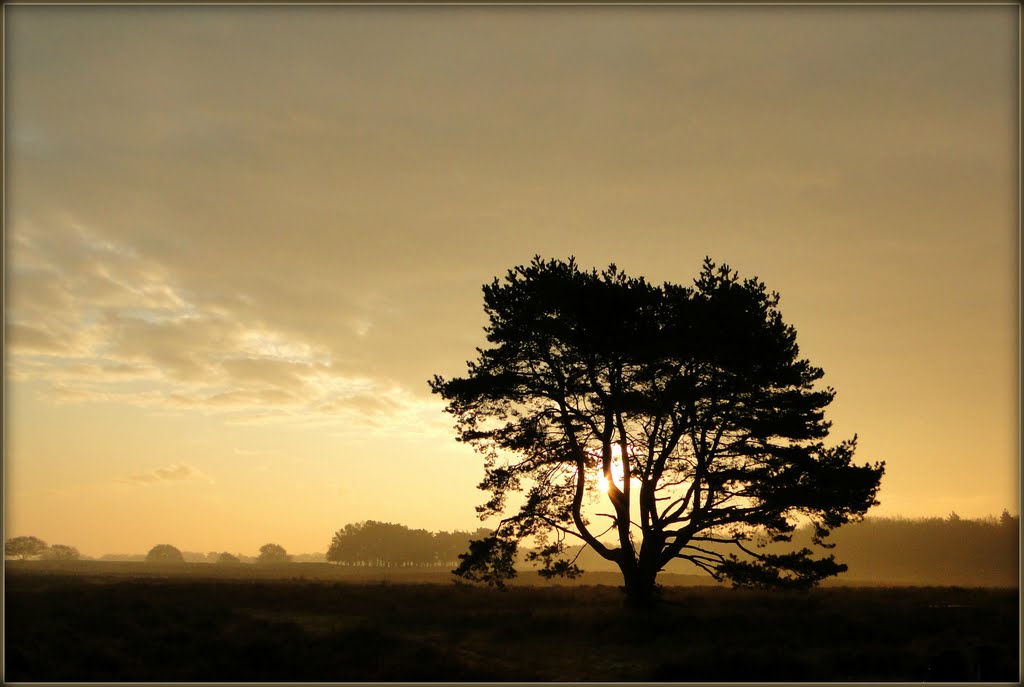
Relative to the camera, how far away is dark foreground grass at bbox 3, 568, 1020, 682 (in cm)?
1834

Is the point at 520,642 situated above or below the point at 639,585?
below

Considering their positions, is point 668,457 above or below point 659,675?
above

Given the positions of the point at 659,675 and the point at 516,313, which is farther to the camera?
the point at 516,313

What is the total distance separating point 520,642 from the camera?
24.4m

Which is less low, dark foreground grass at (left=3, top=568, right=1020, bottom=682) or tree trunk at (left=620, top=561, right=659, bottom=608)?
tree trunk at (left=620, top=561, right=659, bottom=608)

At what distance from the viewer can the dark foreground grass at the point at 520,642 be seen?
722 inches

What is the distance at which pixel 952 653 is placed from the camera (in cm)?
1714

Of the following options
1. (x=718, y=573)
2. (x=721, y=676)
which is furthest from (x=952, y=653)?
(x=718, y=573)

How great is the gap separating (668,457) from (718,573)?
4651 mm

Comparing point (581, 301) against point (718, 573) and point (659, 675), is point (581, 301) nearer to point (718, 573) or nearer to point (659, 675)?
point (718, 573)

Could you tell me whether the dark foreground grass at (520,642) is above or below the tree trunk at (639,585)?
below

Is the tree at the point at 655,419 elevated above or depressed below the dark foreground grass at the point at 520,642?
above

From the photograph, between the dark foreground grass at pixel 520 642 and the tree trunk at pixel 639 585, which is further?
the tree trunk at pixel 639 585

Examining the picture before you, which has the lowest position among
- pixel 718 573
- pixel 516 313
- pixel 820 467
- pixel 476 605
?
pixel 476 605
